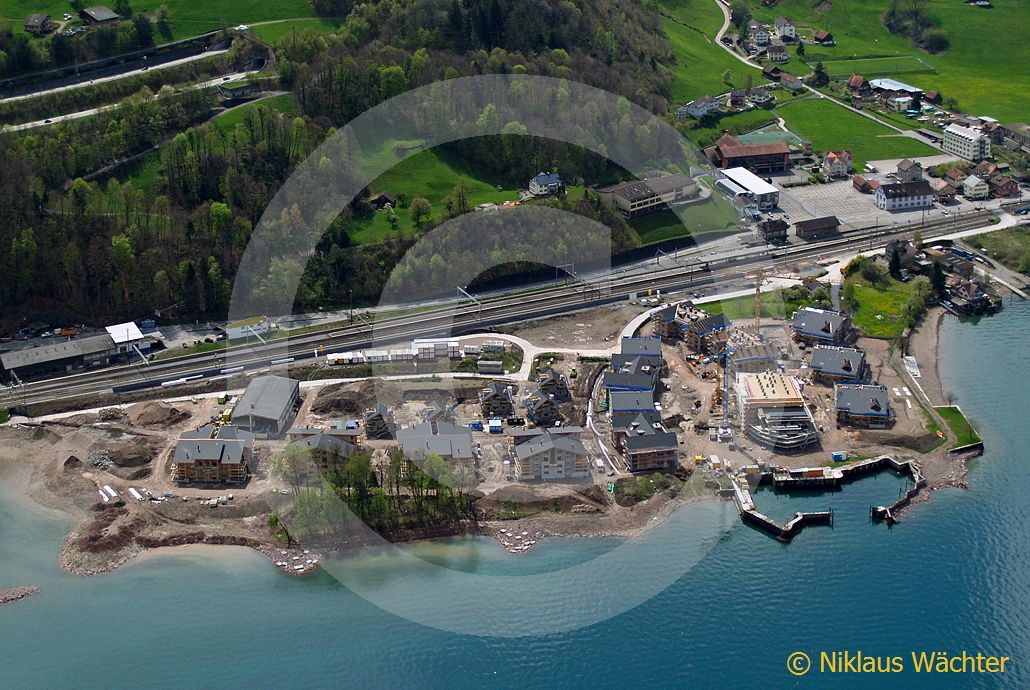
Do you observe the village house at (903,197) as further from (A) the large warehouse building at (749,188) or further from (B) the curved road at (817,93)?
(B) the curved road at (817,93)

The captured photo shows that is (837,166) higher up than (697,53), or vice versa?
(697,53)

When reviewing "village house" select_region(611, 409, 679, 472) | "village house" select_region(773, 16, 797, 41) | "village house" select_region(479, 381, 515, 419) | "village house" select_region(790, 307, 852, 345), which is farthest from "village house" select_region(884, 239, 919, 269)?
"village house" select_region(773, 16, 797, 41)

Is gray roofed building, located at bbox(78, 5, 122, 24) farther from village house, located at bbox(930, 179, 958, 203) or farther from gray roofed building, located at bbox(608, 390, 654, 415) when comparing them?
village house, located at bbox(930, 179, 958, 203)

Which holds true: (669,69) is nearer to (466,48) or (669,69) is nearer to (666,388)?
(466,48)

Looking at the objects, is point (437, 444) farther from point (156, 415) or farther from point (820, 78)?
point (820, 78)

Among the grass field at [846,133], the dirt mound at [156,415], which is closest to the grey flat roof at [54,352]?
the dirt mound at [156,415]

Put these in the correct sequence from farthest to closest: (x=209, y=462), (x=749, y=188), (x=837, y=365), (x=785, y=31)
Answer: (x=785, y=31)
(x=749, y=188)
(x=837, y=365)
(x=209, y=462)

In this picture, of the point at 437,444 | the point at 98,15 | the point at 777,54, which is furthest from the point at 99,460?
the point at 777,54
